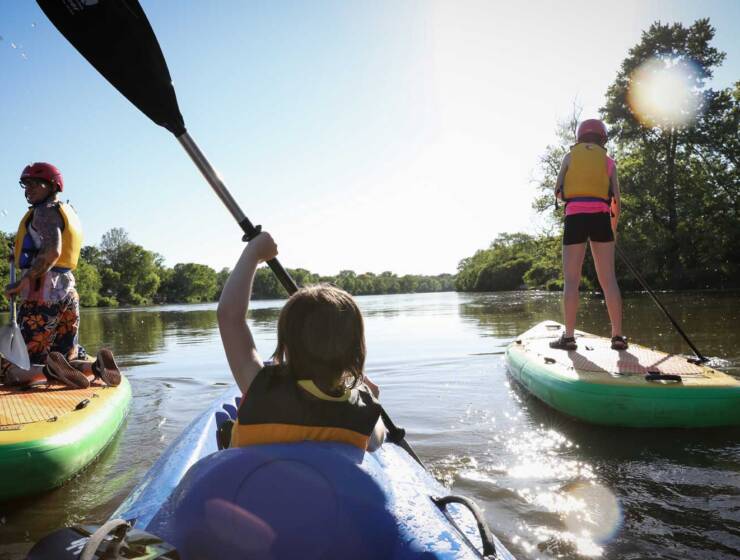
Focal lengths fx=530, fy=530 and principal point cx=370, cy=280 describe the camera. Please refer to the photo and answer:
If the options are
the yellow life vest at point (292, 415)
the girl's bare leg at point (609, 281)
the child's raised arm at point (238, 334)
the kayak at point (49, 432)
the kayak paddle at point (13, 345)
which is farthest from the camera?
the girl's bare leg at point (609, 281)

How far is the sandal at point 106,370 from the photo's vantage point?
4.45m

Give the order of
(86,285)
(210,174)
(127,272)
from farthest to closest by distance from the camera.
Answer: (127,272) < (86,285) < (210,174)

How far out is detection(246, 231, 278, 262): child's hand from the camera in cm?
195

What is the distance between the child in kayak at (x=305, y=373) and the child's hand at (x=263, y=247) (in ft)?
0.92

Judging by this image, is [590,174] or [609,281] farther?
[590,174]

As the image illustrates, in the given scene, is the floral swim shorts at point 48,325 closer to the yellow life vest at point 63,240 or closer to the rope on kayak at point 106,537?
the yellow life vest at point 63,240

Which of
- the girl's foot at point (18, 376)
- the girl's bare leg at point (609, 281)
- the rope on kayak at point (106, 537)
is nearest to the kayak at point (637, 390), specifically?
the girl's bare leg at point (609, 281)

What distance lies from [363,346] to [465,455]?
2.22 meters

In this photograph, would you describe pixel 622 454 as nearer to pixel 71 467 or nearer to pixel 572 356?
pixel 572 356

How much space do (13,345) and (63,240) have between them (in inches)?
37.5

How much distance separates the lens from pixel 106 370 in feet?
14.7

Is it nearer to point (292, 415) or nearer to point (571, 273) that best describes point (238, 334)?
point (292, 415)

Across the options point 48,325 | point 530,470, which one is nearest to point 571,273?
point 530,470

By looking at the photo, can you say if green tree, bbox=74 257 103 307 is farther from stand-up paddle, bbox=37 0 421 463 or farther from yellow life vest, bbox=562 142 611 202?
stand-up paddle, bbox=37 0 421 463
